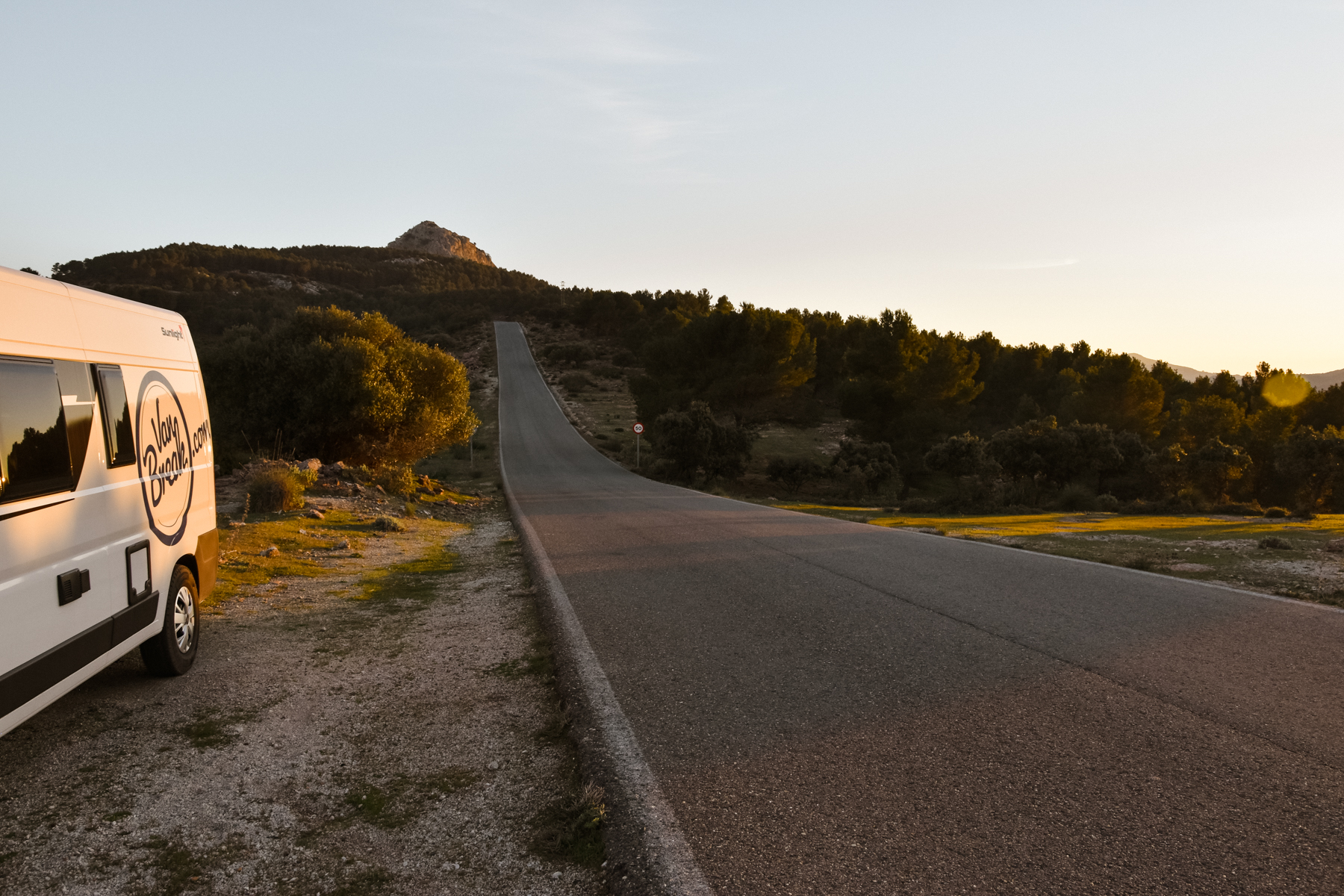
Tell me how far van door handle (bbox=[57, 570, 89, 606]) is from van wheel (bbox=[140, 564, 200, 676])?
1.34m

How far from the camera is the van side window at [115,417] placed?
505 cm

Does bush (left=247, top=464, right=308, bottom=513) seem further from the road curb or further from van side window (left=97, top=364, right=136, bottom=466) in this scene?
the road curb

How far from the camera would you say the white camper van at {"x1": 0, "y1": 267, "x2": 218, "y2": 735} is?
390cm

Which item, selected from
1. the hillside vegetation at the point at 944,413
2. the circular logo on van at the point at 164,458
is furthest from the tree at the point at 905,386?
the circular logo on van at the point at 164,458

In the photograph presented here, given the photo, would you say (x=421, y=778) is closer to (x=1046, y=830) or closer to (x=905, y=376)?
(x=1046, y=830)

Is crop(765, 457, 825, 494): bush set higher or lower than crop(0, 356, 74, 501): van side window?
lower

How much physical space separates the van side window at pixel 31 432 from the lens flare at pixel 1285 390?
5310 cm

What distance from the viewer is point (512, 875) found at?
327 cm

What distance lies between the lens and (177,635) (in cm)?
595

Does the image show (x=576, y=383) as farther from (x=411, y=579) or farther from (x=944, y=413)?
(x=411, y=579)

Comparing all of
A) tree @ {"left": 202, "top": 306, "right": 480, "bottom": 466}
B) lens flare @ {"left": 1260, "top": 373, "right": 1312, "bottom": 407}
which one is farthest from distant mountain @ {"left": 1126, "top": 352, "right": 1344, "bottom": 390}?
tree @ {"left": 202, "top": 306, "right": 480, "bottom": 466}

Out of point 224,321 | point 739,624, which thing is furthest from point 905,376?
point 224,321

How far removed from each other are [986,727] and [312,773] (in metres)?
3.78

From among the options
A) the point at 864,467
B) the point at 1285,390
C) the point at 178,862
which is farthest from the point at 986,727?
the point at 1285,390
